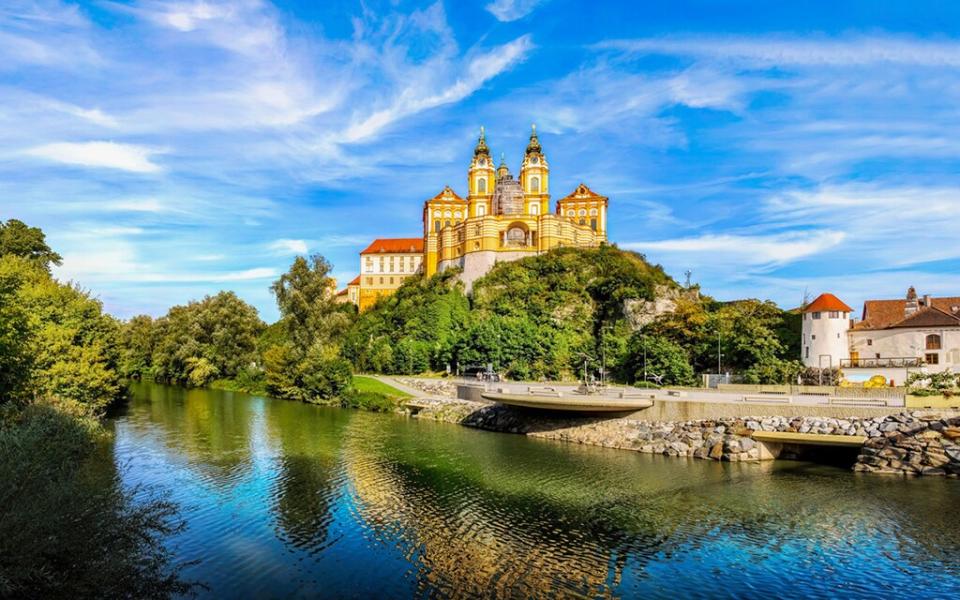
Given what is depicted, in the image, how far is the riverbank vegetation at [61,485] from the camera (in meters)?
10.8

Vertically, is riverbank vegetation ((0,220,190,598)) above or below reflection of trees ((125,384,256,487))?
above

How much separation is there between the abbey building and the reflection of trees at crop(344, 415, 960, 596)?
174 ft

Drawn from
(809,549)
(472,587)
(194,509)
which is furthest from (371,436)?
(809,549)

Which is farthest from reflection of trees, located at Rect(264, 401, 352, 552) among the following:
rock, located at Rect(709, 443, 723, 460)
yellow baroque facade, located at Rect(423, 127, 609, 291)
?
yellow baroque facade, located at Rect(423, 127, 609, 291)

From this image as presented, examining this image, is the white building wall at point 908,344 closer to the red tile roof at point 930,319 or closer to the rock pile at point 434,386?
the red tile roof at point 930,319

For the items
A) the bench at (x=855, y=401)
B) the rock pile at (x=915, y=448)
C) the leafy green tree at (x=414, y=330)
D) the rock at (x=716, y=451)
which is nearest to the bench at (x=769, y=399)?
the bench at (x=855, y=401)

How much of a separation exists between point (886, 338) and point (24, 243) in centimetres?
7430

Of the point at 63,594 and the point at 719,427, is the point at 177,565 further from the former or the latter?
the point at 719,427

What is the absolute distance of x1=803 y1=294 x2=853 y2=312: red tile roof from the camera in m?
45.1

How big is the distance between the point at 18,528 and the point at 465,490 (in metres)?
17.9

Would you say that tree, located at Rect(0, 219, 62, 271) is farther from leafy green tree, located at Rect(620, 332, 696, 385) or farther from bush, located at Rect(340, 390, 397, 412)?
leafy green tree, located at Rect(620, 332, 696, 385)

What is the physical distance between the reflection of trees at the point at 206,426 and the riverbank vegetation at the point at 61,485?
3.63 metres

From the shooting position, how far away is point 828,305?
45406 millimetres

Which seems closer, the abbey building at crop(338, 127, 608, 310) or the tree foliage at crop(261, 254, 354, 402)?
the tree foliage at crop(261, 254, 354, 402)
